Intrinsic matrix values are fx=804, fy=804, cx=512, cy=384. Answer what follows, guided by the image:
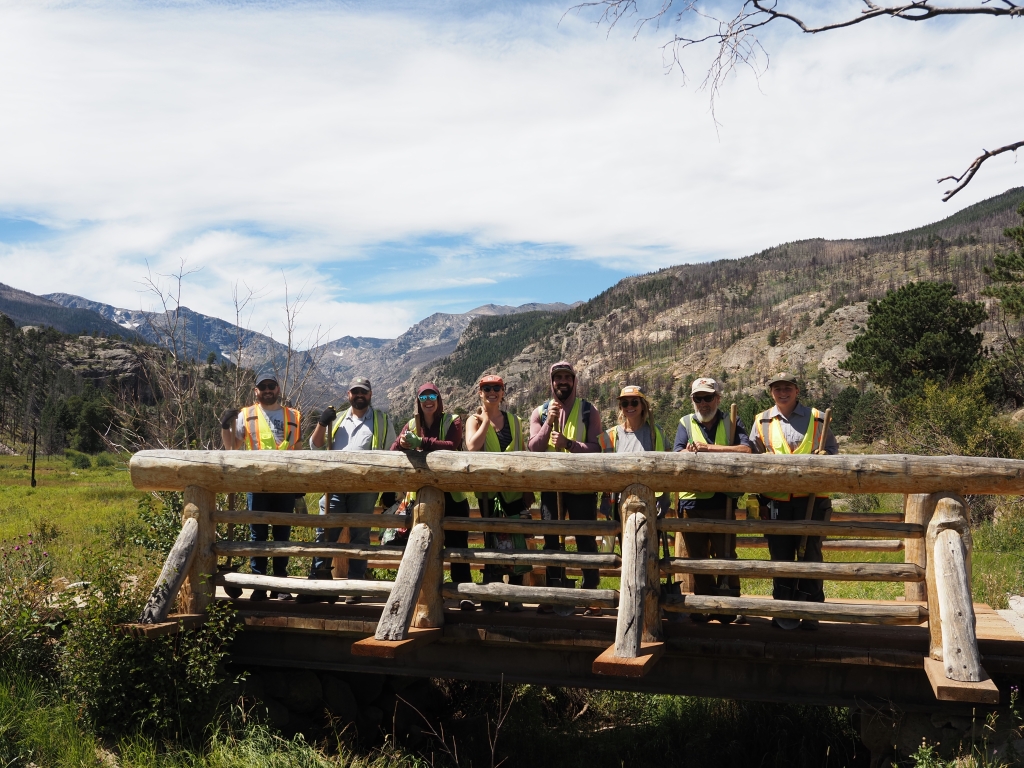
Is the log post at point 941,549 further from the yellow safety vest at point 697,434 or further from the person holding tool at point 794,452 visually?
the yellow safety vest at point 697,434

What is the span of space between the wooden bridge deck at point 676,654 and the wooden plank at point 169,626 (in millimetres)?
333

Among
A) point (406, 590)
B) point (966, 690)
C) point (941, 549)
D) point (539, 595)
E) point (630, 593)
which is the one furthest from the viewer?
point (539, 595)

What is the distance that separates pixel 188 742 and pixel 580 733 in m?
3.77

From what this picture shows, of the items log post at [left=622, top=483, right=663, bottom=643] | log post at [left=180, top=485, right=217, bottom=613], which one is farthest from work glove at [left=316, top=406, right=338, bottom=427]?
log post at [left=622, top=483, right=663, bottom=643]

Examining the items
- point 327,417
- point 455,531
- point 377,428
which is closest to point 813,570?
point 455,531

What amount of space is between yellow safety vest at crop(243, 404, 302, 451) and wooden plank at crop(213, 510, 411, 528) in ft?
1.86

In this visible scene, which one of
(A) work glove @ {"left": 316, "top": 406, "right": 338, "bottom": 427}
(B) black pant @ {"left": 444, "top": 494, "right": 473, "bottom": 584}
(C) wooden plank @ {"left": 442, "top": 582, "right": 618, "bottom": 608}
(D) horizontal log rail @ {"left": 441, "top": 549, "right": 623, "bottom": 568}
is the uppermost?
(A) work glove @ {"left": 316, "top": 406, "right": 338, "bottom": 427}

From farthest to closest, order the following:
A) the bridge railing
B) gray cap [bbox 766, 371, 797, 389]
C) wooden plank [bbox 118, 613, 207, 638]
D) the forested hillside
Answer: the forested hillside → gray cap [bbox 766, 371, 797, 389] → wooden plank [bbox 118, 613, 207, 638] → the bridge railing

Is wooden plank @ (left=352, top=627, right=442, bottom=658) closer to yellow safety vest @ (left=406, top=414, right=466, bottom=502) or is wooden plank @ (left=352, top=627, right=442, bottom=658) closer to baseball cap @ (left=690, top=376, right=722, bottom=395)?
yellow safety vest @ (left=406, top=414, right=466, bottom=502)

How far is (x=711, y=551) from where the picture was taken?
5453mm

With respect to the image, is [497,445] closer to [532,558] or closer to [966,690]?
[532,558]

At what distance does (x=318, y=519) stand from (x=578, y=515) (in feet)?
5.65

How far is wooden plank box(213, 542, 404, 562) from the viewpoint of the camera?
522 cm

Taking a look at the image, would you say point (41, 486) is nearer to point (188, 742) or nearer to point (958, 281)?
point (188, 742)
